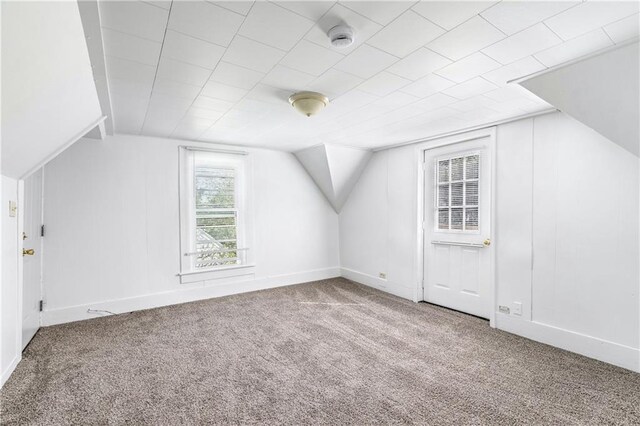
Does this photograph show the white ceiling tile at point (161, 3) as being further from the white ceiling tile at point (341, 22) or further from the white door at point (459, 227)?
the white door at point (459, 227)

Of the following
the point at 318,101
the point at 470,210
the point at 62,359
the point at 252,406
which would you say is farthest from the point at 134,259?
the point at 470,210

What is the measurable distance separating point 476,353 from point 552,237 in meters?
1.27

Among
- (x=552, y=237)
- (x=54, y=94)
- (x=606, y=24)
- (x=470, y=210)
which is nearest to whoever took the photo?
(x=606, y=24)

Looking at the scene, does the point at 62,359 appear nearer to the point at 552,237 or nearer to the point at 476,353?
the point at 476,353

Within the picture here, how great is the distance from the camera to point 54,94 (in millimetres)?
1786

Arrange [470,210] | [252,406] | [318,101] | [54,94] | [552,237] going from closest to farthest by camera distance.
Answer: [54,94] → [252,406] → [318,101] → [552,237] → [470,210]

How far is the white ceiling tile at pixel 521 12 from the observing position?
137cm

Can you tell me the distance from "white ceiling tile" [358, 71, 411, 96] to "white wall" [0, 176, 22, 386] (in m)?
2.69

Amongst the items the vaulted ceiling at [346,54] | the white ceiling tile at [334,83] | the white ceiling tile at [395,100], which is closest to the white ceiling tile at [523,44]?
the vaulted ceiling at [346,54]

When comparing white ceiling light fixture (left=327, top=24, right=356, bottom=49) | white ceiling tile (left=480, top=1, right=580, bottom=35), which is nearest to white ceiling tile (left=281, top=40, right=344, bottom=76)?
white ceiling light fixture (left=327, top=24, right=356, bottom=49)

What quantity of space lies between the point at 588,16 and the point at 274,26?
4.96 ft

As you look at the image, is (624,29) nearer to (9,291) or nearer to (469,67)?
(469,67)

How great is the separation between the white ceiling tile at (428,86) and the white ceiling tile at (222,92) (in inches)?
50.8

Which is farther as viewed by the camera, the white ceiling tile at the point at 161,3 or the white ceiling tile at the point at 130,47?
the white ceiling tile at the point at 130,47
